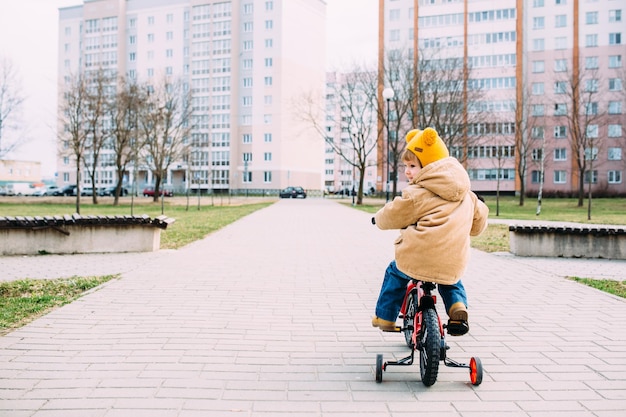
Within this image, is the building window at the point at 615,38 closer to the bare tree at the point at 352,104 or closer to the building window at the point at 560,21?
the building window at the point at 560,21

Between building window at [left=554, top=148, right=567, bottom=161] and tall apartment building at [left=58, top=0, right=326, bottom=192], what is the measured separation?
34.0 meters

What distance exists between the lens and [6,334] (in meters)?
4.58

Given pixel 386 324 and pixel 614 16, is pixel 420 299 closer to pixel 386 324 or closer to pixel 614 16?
pixel 386 324

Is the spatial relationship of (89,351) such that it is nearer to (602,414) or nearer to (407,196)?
(407,196)

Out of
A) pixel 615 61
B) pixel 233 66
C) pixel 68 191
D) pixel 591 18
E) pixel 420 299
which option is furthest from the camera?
pixel 233 66

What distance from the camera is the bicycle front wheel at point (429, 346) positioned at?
10.9 ft

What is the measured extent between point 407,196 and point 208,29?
84389 millimetres

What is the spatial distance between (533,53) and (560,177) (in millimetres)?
15703

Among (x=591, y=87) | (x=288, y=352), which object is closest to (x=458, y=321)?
(x=288, y=352)

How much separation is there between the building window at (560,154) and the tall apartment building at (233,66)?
34.0 metres

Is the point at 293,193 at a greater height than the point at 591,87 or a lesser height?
lesser

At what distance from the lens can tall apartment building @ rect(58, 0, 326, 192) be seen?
78.0 m

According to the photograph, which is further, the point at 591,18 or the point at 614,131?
the point at 591,18

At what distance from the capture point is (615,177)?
60.2 metres
